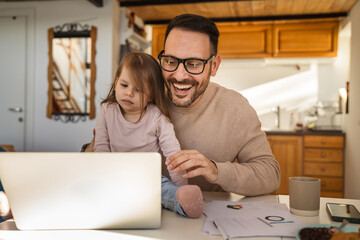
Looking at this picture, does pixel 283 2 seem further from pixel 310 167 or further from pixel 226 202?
pixel 226 202

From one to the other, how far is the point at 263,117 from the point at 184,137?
3415 millimetres

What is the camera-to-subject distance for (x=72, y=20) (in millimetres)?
3699

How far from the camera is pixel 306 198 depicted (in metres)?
0.95

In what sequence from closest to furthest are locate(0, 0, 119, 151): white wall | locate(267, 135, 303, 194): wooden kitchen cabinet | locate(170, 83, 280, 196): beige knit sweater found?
1. locate(170, 83, 280, 196): beige knit sweater
2. locate(0, 0, 119, 151): white wall
3. locate(267, 135, 303, 194): wooden kitchen cabinet

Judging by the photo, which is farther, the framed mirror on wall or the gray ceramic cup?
the framed mirror on wall

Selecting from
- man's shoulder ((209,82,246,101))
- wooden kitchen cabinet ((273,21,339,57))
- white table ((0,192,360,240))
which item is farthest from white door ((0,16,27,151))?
white table ((0,192,360,240))

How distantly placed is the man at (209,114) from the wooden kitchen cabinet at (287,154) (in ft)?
8.72

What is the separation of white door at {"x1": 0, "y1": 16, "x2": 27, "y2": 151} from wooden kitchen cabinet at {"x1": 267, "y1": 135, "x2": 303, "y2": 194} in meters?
2.92

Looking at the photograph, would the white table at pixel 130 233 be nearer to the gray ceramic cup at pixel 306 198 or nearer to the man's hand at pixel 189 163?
the man's hand at pixel 189 163

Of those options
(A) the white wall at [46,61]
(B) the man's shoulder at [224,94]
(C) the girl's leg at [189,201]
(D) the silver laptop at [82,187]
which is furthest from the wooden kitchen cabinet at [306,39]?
(D) the silver laptop at [82,187]

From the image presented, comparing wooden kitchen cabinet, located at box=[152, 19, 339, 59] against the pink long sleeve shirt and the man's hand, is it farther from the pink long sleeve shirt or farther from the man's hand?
the man's hand

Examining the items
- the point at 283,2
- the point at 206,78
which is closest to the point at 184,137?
the point at 206,78

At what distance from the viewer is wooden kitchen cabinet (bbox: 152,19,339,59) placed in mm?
4242

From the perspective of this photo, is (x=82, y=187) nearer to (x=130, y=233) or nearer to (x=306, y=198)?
(x=130, y=233)
